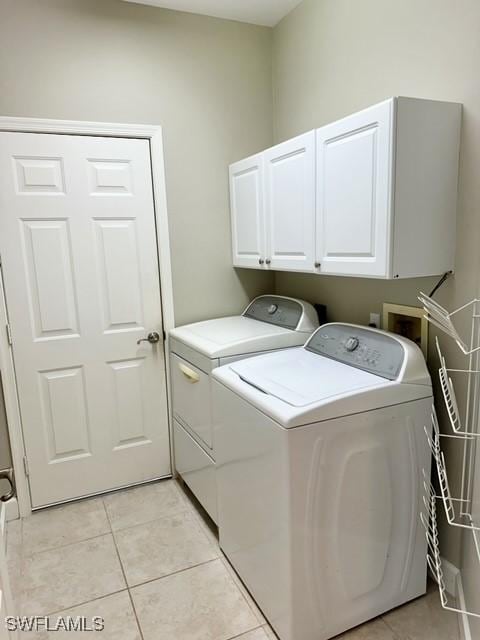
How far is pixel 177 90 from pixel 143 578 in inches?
100

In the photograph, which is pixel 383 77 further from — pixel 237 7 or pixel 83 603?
pixel 83 603

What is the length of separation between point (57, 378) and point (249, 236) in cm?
136

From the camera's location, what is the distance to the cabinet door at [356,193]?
Result: 1.55 m

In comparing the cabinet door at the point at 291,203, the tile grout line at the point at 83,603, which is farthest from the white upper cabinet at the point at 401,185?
the tile grout line at the point at 83,603

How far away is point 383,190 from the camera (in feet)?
5.11

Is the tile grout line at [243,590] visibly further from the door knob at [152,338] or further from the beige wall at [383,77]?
the door knob at [152,338]

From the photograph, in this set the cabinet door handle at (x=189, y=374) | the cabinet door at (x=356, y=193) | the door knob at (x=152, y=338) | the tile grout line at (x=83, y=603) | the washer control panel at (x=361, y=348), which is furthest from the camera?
the door knob at (x=152, y=338)

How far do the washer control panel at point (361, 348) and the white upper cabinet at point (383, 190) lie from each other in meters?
0.28

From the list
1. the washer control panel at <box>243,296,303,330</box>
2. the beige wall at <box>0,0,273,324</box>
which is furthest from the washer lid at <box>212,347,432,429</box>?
the beige wall at <box>0,0,273,324</box>

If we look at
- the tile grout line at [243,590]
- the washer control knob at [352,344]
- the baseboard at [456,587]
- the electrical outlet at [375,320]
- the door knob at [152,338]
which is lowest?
the tile grout line at [243,590]

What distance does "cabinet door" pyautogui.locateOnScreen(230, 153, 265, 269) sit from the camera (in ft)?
7.80

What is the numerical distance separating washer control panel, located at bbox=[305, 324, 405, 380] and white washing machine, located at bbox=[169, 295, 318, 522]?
0.26 meters

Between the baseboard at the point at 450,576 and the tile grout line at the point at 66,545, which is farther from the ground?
the baseboard at the point at 450,576

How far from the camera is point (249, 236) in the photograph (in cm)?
254
